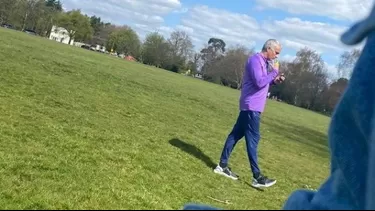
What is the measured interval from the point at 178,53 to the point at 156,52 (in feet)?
16.5

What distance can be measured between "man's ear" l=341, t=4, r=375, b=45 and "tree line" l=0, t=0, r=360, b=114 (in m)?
81.7

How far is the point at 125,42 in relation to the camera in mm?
112938

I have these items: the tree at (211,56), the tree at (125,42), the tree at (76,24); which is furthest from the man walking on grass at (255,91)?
the tree at (76,24)

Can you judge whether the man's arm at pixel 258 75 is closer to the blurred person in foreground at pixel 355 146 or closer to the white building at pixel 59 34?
the blurred person in foreground at pixel 355 146

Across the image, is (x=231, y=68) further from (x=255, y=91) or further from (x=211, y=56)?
(x=255, y=91)

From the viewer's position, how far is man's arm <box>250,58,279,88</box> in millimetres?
7316

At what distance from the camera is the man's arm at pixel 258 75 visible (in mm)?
7316

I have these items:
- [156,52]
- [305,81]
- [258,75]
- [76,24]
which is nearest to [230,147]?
[258,75]

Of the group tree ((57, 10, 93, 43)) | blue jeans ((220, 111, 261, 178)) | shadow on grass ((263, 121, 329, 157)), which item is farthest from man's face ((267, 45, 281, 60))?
tree ((57, 10, 93, 43))

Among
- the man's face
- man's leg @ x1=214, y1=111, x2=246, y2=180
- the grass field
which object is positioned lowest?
the grass field

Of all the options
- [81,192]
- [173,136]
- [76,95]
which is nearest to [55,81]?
[76,95]

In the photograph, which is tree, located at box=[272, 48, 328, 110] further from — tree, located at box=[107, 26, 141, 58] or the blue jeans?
the blue jeans

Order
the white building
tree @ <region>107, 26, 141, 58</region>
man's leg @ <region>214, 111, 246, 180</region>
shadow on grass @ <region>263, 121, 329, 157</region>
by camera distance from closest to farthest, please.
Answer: man's leg @ <region>214, 111, 246, 180</region>, shadow on grass @ <region>263, 121, 329, 157</region>, the white building, tree @ <region>107, 26, 141, 58</region>

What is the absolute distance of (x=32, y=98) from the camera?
1067 centimetres
